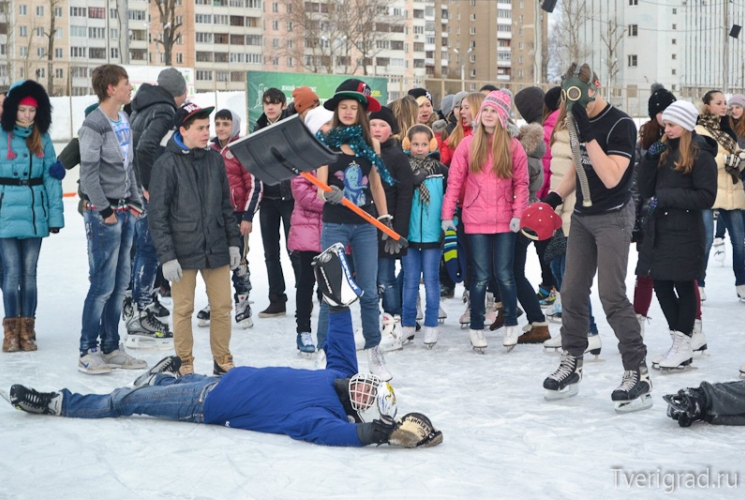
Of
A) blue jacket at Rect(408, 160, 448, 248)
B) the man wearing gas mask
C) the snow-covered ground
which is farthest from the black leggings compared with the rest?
blue jacket at Rect(408, 160, 448, 248)

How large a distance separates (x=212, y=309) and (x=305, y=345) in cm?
101

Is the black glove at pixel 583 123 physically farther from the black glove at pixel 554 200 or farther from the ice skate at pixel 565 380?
the ice skate at pixel 565 380

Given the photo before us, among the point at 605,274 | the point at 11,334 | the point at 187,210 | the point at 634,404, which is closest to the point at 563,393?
the point at 634,404

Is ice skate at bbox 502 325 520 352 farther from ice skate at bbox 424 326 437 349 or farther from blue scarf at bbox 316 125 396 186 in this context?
blue scarf at bbox 316 125 396 186

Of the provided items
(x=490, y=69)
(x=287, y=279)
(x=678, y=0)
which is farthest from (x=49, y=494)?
(x=490, y=69)

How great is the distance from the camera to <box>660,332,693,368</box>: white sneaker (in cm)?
643

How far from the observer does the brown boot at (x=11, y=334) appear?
7161 mm

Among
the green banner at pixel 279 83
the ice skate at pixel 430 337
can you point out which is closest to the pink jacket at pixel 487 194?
the ice skate at pixel 430 337

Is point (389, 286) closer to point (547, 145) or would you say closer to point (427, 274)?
point (427, 274)

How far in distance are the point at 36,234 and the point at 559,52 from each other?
272 ft

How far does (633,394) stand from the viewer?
5441mm

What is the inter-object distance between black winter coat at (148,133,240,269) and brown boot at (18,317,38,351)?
1.68 metres

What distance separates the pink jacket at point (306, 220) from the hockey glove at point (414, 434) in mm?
2970

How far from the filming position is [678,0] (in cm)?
8275
